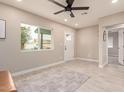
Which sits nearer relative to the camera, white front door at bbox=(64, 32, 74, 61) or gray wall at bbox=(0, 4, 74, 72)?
gray wall at bbox=(0, 4, 74, 72)

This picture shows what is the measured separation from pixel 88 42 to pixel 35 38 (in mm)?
3986

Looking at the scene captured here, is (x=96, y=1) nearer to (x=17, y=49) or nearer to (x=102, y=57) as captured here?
(x=102, y=57)

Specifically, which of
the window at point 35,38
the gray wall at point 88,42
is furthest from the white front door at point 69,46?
the window at point 35,38

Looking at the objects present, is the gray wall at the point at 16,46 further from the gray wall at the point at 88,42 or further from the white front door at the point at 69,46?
the gray wall at the point at 88,42

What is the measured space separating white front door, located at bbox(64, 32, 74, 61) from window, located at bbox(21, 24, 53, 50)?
5.03ft

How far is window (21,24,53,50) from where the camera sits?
3.96m

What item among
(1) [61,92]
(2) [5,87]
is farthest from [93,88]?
(2) [5,87]

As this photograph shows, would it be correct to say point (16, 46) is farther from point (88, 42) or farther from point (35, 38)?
point (88, 42)

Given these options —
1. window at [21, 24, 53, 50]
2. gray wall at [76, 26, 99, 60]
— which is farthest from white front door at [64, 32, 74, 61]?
window at [21, 24, 53, 50]

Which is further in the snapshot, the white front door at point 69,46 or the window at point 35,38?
the white front door at point 69,46

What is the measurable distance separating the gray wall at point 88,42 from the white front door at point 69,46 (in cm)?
60

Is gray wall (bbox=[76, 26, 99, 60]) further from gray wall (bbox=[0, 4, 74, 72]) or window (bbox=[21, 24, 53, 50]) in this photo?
gray wall (bbox=[0, 4, 74, 72])

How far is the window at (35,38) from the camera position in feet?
13.0

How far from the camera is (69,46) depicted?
6809mm
